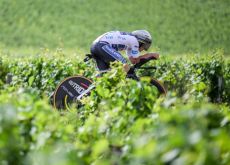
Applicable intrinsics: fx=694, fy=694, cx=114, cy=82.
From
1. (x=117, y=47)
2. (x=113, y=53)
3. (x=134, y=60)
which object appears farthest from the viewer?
(x=117, y=47)

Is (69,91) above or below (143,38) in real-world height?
below

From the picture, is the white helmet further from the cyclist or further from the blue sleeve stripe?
the blue sleeve stripe

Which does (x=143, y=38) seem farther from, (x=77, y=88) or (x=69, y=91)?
(x=69, y=91)

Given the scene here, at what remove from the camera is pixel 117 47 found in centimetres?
1182

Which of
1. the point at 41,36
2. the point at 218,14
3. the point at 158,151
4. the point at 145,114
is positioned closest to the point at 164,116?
the point at 158,151

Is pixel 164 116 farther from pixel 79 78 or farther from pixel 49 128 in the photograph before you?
pixel 79 78

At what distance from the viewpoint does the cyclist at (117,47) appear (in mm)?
11609

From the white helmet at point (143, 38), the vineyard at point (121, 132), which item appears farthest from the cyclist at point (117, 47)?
the vineyard at point (121, 132)

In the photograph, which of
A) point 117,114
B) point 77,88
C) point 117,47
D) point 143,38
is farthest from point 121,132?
point 77,88

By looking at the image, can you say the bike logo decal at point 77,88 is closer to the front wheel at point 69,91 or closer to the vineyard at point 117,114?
the front wheel at point 69,91

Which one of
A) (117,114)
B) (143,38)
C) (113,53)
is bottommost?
(117,114)

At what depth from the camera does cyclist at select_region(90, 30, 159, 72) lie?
11609 millimetres

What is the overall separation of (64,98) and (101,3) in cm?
4788

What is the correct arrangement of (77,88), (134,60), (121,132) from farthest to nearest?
1. (77,88)
2. (134,60)
3. (121,132)
